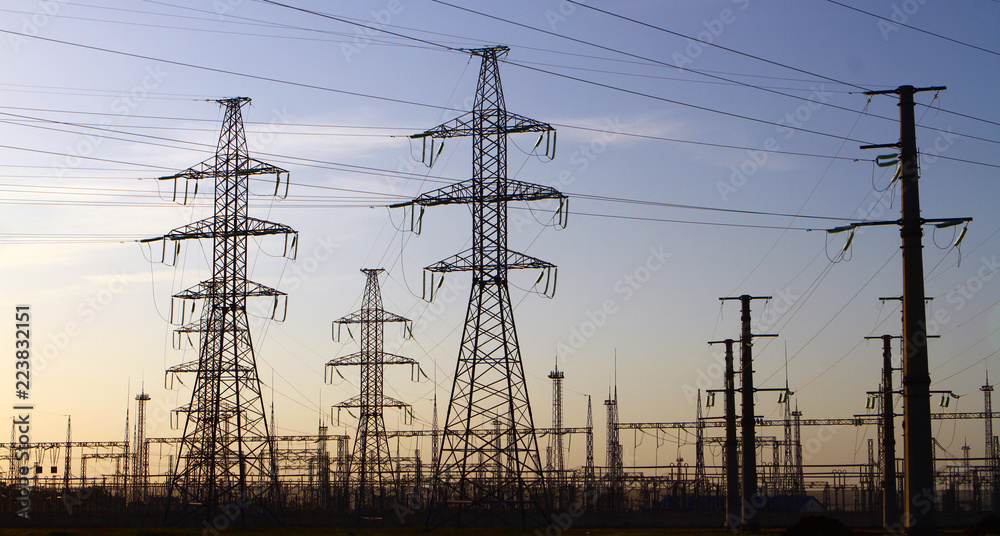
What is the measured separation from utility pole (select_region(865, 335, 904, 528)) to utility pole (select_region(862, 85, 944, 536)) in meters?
27.6

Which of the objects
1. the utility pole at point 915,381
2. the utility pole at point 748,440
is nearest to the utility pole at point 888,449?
the utility pole at point 748,440

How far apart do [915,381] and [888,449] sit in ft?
104

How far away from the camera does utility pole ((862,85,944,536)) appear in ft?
85.3

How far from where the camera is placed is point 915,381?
26.2 metres

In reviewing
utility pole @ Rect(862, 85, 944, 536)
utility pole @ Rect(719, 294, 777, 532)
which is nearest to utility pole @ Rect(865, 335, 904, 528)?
utility pole @ Rect(719, 294, 777, 532)

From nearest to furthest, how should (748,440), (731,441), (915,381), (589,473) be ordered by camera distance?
(915,381) < (748,440) < (731,441) < (589,473)

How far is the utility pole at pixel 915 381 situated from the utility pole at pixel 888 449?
27.6 meters

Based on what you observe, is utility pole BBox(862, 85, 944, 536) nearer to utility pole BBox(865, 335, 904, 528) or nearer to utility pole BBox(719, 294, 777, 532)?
utility pole BBox(719, 294, 777, 532)

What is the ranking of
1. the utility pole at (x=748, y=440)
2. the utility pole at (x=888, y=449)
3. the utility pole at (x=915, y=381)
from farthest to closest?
the utility pole at (x=888, y=449)
the utility pole at (x=748, y=440)
the utility pole at (x=915, y=381)

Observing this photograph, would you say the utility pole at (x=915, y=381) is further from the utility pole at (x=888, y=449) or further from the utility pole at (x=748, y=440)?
the utility pole at (x=888, y=449)

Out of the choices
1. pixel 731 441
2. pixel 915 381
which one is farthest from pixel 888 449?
pixel 915 381

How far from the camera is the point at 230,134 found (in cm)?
5256

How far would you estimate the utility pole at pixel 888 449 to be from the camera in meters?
52.2

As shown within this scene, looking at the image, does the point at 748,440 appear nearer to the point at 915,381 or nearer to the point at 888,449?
the point at 888,449
